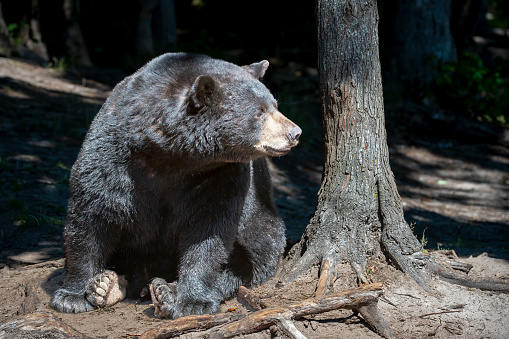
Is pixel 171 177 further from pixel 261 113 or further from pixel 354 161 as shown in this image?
pixel 354 161

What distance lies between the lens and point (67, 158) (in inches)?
316

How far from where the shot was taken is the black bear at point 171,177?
3850 mm

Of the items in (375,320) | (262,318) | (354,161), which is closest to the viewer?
(262,318)

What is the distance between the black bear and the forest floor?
0.76ft

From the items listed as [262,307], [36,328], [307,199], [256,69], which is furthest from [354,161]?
[307,199]

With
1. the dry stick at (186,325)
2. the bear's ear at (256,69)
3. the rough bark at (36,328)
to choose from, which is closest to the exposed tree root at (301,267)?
the dry stick at (186,325)

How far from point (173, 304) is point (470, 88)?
31.7ft

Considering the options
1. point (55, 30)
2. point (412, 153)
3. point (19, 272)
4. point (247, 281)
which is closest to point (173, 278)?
point (247, 281)

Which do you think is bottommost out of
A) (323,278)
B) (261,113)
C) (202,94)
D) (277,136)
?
Answer: (323,278)

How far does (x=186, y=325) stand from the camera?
11.7ft

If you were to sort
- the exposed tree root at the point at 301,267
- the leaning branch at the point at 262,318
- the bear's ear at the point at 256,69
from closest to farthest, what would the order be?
the leaning branch at the point at 262,318 → the bear's ear at the point at 256,69 → the exposed tree root at the point at 301,267

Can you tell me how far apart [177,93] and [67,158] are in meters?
4.67

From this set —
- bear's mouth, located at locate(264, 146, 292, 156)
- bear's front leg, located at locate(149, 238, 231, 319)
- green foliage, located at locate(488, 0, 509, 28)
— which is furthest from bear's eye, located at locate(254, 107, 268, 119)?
green foliage, located at locate(488, 0, 509, 28)

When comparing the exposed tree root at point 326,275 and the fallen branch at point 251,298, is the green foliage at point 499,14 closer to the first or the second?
the exposed tree root at point 326,275
